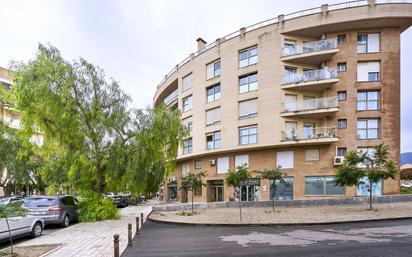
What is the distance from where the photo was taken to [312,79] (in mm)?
28906

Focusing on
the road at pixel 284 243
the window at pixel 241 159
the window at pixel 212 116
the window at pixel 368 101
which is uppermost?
the window at pixel 368 101

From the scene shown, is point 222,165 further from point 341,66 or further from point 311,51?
point 341,66

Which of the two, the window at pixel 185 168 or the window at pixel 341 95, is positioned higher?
the window at pixel 341 95

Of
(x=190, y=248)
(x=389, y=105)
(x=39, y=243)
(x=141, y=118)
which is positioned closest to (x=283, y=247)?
(x=190, y=248)

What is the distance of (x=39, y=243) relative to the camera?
36.5 ft

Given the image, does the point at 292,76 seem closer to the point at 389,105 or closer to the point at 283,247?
the point at 389,105

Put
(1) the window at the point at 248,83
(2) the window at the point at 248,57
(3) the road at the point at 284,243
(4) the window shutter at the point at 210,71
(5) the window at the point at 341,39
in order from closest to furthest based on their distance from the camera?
(3) the road at the point at 284,243
(5) the window at the point at 341,39
(1) the window at the point at 248,83
(2) the window at the point at 248,57
(4) the window shutter at the point at 210,71

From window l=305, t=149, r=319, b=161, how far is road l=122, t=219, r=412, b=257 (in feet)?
51.4

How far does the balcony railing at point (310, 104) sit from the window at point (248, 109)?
281 centimetres

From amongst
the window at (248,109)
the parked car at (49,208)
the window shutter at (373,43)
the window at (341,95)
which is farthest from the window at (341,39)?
the parked car at (49,208)

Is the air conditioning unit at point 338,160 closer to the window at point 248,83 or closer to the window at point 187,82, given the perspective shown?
the window at point 248,83

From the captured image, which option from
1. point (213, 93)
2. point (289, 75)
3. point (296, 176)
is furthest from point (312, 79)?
point (213, 93)

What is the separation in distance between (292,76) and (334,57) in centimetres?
423

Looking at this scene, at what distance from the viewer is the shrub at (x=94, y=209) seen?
17.3 m
